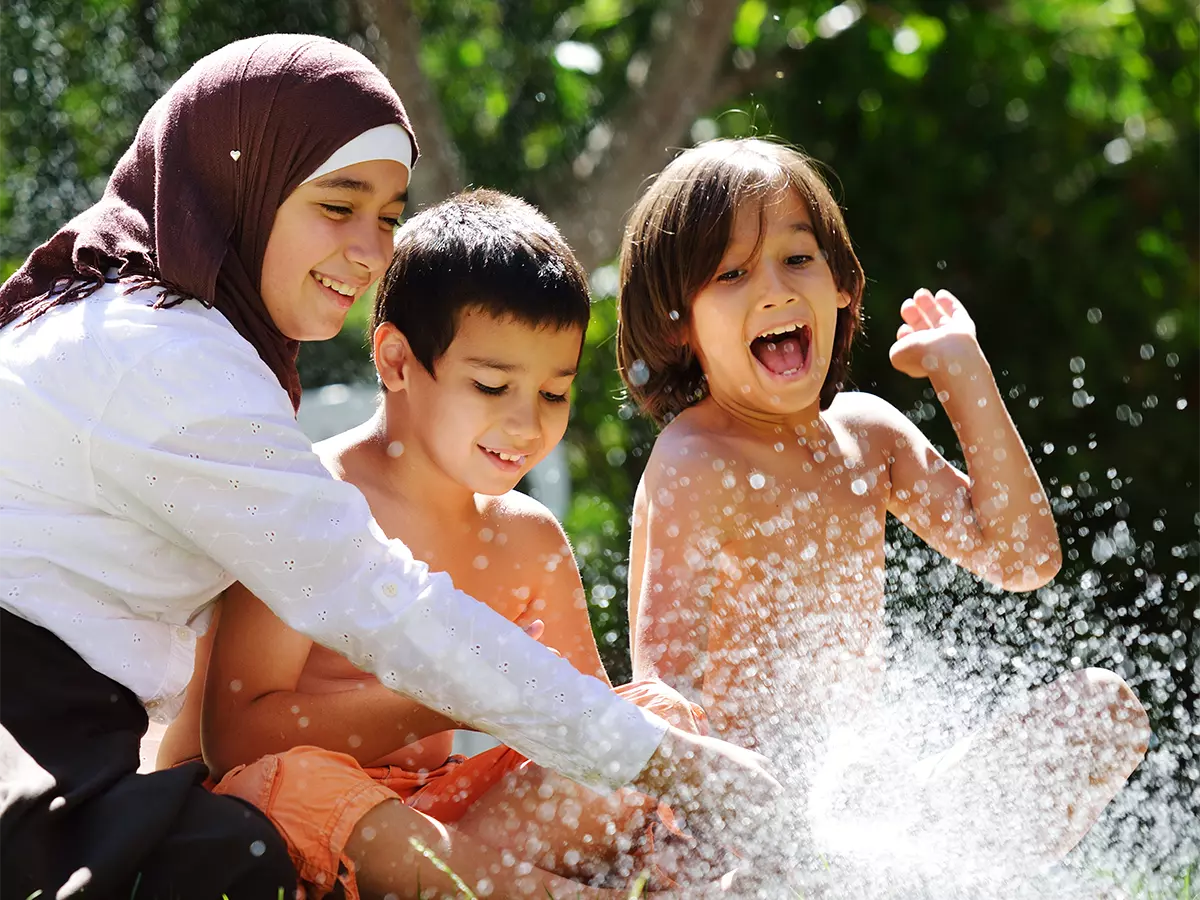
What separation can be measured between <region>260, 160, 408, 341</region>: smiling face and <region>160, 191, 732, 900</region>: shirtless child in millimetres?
217

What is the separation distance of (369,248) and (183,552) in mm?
523

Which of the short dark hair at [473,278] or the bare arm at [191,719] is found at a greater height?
the short dark hair at [473,278]

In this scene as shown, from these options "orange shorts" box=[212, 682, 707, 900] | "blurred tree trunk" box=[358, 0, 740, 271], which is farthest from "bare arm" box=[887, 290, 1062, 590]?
"blurred tree trunk" box=[358, 0, 740, 271]

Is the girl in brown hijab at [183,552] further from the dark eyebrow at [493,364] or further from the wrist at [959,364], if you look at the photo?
the wrist at [959,364]

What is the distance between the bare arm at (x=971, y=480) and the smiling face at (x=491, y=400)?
2.35 ft

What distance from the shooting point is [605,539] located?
219 inches

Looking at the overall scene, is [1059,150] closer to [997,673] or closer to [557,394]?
Result: [997,673]

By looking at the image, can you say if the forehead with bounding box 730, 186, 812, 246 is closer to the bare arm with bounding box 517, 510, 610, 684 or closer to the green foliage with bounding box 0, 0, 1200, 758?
the bare arm with bounding box 517, 510, 610, 684

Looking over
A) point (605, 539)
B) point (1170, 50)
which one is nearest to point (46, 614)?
point (605, 539)

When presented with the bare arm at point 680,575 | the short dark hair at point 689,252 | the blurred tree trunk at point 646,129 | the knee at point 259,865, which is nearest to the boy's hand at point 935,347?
the short dark hair at point 689,252

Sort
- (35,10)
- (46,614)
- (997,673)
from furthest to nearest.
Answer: (35,10), (997,673), (46,614)

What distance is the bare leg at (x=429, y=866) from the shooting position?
2.18 meters

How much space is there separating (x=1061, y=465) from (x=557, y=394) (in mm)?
3372

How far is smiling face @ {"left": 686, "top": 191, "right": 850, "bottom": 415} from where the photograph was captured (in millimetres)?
2725
